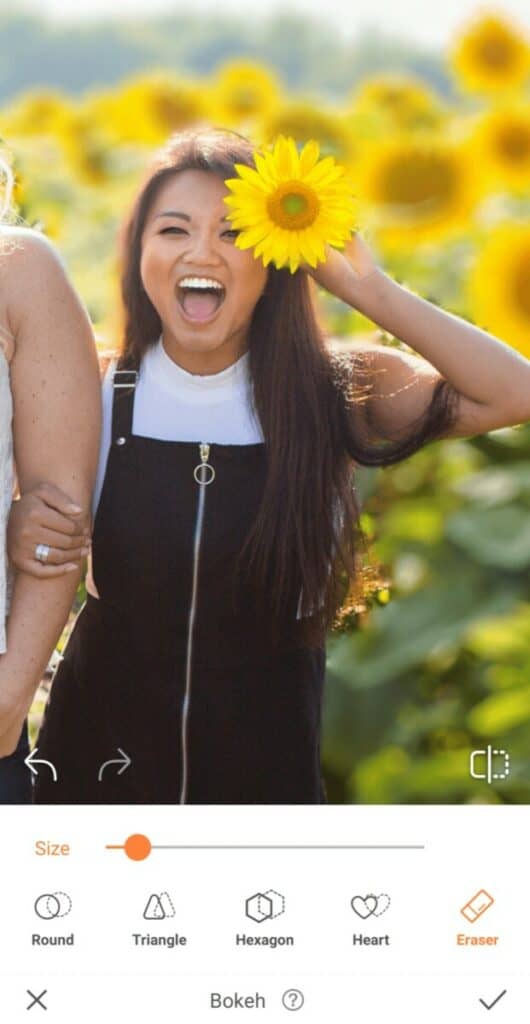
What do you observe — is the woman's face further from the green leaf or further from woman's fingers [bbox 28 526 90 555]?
the green leaf

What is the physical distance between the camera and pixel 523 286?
1.18m

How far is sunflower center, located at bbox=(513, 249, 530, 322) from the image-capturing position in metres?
1.15

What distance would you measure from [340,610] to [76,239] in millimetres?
401

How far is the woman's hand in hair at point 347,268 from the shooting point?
2.85ft

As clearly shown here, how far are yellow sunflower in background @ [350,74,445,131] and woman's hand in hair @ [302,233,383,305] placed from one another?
1.21 ft

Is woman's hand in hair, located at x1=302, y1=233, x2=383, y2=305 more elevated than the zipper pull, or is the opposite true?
woman's hand in hair, located at x1=302, y1=233, x2=383, y2=305

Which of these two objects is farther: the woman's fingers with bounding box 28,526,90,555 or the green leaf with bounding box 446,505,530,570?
the green leaf with bounding box 446,505,530,570
